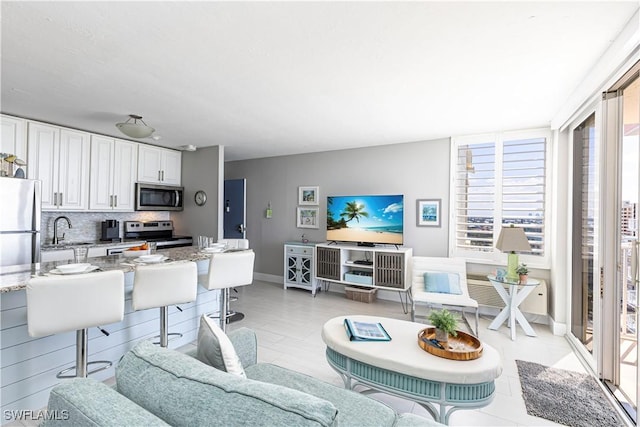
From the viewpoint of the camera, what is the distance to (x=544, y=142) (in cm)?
378

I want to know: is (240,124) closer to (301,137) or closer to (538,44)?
(301,137)

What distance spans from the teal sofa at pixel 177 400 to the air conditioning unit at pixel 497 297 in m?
3.66

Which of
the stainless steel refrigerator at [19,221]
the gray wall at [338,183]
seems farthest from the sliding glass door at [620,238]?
the stainless steel refrigerator at [19,221]

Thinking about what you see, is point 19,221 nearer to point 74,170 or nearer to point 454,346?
point 74,170

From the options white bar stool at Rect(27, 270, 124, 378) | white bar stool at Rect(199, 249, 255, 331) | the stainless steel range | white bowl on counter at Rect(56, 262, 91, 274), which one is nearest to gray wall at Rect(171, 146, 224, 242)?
the stainless steel range

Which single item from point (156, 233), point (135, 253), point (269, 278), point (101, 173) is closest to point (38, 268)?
point (135, 253)

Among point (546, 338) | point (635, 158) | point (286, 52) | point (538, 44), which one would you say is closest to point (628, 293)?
point (635, 158)

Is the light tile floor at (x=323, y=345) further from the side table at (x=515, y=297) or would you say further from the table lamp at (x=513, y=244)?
the table lamp at (x=513, y=244)

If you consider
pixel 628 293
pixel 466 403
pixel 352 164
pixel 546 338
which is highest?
pixel 352 164

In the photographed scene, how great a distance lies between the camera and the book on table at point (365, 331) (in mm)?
2025

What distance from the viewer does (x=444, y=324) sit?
6.44 ft

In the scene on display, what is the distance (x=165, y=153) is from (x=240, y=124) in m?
2.12

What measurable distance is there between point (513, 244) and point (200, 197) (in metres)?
4.56

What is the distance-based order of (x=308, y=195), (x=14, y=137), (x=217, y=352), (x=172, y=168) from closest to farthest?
(x=217, y=352)
(x=14, y=137)
(x=172, y=168)
(x=308, y=195)
